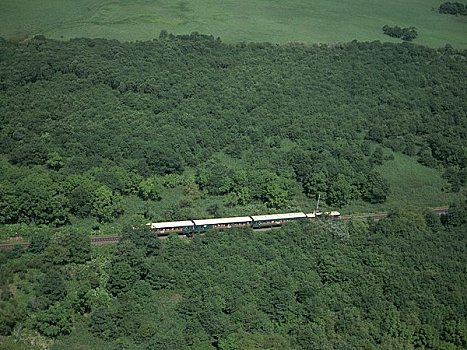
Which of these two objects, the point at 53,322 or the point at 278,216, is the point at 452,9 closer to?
the point at 278,216

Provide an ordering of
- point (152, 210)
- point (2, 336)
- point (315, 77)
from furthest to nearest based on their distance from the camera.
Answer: point (315, 77) → point (152, 210) → point (2, 336)

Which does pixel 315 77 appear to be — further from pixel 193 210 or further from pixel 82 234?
pixel 82 234

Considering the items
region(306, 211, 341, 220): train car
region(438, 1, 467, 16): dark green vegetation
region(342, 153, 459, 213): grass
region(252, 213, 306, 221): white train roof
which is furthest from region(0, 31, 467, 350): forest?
region(438, 1, 467, 16): dark green vegetation

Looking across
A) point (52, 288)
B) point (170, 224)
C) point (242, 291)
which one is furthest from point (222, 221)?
point (52, 288)

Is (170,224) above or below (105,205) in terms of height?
below

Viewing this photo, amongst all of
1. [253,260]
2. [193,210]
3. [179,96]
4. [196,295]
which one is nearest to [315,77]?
[179,96]

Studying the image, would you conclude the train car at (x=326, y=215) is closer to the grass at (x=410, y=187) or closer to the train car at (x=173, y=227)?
the grass at (x=410, y=187)

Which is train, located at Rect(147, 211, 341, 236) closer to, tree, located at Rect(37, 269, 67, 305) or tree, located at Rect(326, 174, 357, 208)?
tree, located at Rect(326, 174, 357, 208)

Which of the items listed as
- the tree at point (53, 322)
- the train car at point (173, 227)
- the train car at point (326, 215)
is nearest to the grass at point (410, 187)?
the train car at point (326, 215)
